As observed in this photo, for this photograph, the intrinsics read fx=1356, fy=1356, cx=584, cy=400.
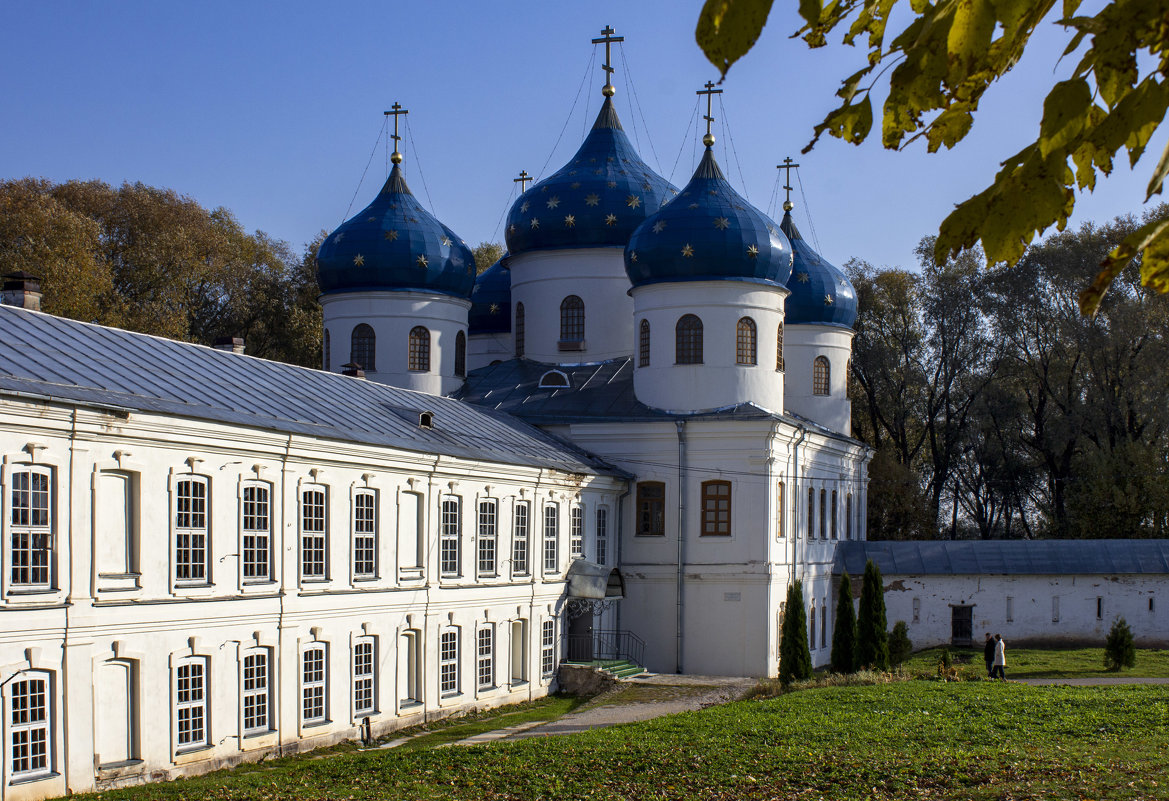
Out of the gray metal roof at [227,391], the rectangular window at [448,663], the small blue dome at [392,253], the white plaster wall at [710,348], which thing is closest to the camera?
the gray metal roof at [227,391]

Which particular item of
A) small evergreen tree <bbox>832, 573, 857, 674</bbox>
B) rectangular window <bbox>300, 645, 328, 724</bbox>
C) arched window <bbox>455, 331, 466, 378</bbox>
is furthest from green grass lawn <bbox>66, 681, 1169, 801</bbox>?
arched window <bbox>455, 331, 466, 378</bbox>

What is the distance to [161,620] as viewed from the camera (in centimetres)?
1719

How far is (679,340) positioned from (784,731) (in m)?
16.6

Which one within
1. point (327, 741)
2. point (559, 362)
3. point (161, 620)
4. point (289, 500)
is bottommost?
point (327, 741)

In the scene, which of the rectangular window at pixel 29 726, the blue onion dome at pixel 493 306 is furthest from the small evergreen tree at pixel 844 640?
the rectangular window at pixel 29 726

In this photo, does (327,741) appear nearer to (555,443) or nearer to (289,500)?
(289,500)

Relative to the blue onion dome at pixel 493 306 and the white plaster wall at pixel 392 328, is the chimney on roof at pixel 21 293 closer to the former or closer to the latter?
the white plaster wall at pixel 392 328

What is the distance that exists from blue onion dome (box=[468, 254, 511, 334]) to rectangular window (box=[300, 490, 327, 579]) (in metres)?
21.1

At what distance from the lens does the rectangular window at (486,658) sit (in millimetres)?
24597

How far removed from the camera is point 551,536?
2786cm

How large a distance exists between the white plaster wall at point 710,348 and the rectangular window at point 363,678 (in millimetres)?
12241

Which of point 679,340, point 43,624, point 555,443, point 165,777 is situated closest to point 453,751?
point 165,777

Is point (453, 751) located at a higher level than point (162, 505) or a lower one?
lower

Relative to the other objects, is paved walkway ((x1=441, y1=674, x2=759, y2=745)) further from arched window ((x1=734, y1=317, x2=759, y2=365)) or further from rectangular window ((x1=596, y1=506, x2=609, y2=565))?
arched window ((x1=734, y1=317, x2=759, y2=365))
